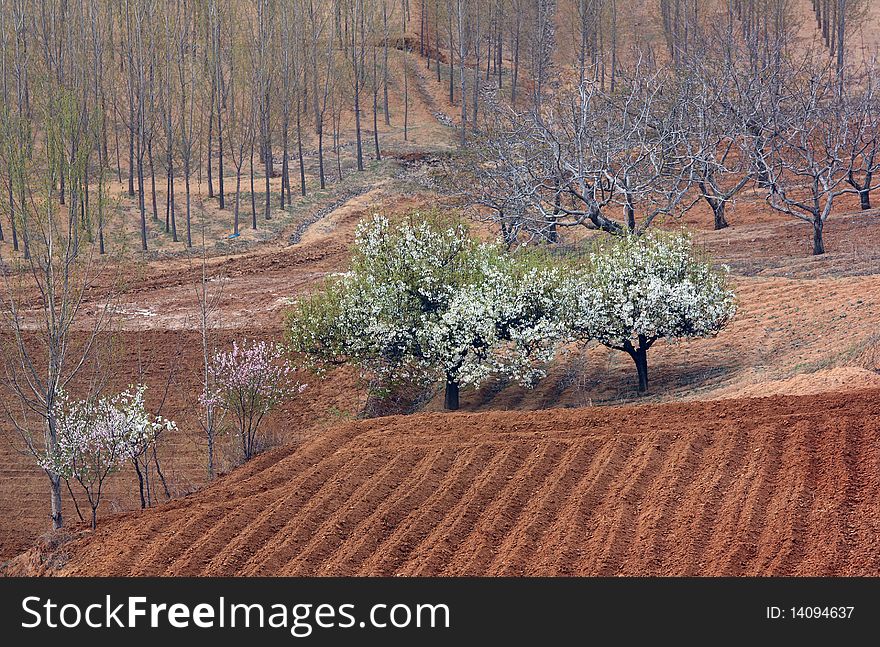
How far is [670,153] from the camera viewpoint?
120ft

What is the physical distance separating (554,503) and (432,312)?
9.80 m

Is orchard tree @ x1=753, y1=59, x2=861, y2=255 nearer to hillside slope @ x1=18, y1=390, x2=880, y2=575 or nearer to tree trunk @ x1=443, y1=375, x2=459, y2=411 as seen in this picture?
tree trunk @ x1=443, y1=375, x2=459, y2=411

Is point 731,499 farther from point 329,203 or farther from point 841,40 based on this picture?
point 841,40

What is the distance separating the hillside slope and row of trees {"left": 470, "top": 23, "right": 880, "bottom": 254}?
1085 cm

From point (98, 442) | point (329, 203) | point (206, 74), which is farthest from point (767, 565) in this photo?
point (206, 74)

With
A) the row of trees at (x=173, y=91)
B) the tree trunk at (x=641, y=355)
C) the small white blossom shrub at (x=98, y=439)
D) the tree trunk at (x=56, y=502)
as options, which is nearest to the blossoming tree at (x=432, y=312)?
the tree trunk at (x=641, y=355)

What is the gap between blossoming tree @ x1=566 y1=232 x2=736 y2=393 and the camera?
21.3 m

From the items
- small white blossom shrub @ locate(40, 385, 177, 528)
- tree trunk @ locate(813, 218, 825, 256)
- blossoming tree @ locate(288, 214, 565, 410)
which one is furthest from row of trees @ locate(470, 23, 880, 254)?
small white blossom shrub @ locate(40, 385, 177, 528)

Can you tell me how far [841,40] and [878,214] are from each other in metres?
25.8

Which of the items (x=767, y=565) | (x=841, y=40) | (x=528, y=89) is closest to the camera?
(x=767, y=565)

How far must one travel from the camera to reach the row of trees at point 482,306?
21.6 m

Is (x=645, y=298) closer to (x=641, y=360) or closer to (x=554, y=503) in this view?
(x=641, y=360)

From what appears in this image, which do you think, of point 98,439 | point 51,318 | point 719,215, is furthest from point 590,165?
point 51,318

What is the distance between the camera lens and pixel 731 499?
501 inches
